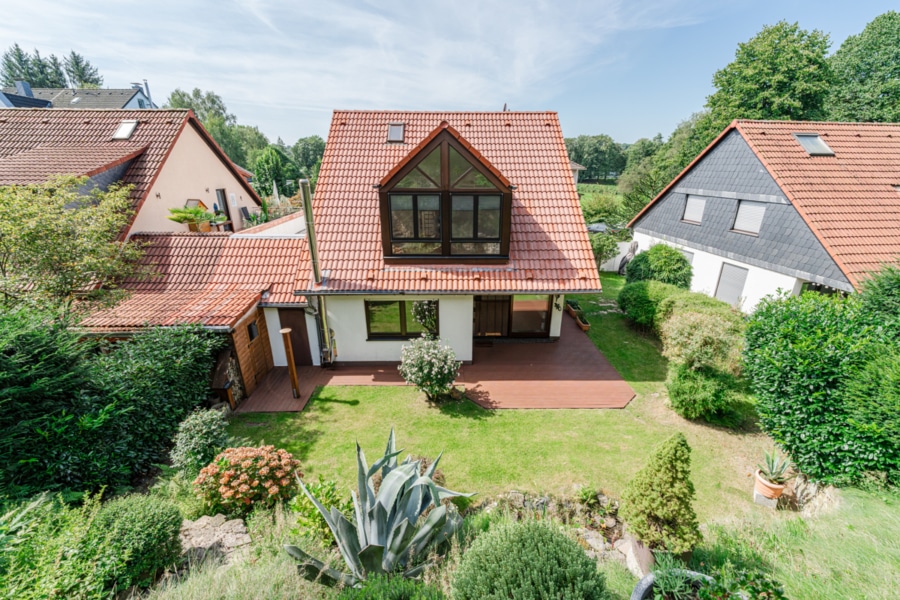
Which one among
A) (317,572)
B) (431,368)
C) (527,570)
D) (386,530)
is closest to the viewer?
(527,570)

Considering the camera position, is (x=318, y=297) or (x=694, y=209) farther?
(x=694, y=209)

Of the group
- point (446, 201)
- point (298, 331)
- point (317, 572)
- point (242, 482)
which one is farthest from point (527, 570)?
→ point (298, 331)

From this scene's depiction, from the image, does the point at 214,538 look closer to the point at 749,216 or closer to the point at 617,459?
the point at 617,459

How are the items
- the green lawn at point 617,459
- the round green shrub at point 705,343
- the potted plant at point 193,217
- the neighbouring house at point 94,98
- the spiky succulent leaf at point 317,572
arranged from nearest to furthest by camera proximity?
the spiky succulent leaf at point 317,572 < the green lawn at point 617,459 < the round green shrub at point 705,343 < the potted plant at point 193,217 < the neighbouring house at point 94,98

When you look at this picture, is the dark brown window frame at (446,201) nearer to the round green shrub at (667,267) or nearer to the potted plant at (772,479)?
the potted plant at (772,479)

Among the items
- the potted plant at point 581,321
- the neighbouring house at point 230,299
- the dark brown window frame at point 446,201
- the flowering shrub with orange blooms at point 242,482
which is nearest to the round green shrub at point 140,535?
the flowering shrub with orange blooms at point 242,482

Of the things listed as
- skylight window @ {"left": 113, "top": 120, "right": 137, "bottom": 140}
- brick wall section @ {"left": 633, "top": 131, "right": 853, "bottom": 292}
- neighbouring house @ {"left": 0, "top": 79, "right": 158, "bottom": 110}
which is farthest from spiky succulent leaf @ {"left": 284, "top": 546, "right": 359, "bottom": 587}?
neighbouring house @ {"left": 0, "top": 79, "right": 158, "bottom": 110}

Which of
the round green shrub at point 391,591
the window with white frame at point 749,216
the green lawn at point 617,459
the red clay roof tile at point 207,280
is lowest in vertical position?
the green lawn at point 617,459
